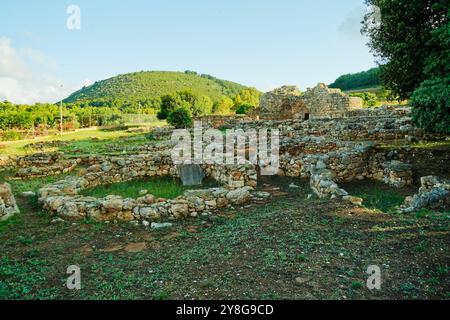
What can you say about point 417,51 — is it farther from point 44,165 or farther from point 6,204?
point 44,165

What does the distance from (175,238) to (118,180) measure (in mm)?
7152

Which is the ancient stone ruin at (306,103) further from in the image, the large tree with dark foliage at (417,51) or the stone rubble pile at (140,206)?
the stone rubble pile at (140,206)

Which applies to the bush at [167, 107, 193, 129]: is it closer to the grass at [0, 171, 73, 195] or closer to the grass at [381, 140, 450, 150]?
the grass at [0, 171, 73, 195]

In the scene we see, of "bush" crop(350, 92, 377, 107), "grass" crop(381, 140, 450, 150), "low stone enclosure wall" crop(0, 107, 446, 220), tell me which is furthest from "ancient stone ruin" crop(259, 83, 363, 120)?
"grass" crop(381, 140, 450, 150)

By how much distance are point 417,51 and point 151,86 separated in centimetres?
12703

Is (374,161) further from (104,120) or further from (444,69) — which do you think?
(104,120)

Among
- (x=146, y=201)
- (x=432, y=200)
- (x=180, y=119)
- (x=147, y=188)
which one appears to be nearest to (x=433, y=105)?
(x=432, y=200)

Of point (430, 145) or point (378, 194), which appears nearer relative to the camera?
point (378, 194)

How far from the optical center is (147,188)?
11.2 metres

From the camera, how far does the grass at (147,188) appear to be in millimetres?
10281

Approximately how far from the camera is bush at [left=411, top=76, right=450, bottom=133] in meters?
9.16

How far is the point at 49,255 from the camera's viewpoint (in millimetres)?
6016

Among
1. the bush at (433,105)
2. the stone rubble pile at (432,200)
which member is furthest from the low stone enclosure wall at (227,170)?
the bush at (433,105)
